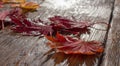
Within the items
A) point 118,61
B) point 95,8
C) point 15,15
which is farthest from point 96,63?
point 95,8

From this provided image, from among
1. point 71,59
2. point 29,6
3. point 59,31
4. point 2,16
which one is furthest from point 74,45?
point 29,6

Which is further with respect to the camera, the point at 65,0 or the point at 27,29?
A: the point at 65,0

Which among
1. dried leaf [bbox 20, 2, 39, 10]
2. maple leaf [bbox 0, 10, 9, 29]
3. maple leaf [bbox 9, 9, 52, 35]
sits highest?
dried leaf [bbox 20, 2, 39, 10]

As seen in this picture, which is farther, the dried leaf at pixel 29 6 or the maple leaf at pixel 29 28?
the dried leaf at pixel 29 6

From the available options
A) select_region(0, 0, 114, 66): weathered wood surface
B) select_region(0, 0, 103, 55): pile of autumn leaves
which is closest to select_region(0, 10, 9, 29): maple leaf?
select_region(0, 0, 103, 55): pile of autumn leaves

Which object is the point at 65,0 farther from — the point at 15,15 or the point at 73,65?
the point at 73,65

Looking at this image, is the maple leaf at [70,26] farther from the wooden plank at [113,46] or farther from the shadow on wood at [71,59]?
the shadow on wood at [71,59]

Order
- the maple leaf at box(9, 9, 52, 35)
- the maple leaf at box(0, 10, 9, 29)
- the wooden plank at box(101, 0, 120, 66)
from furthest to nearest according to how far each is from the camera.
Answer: the maple leaf at box(0, 10, 9, 29)
the maple leaf at box(9, 9, 52, 35)
the wooden plank at box(101, 0, 120, 66)

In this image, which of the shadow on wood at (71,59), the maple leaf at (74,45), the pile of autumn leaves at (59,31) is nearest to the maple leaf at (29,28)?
the pile of autumn leaves at (59,31)

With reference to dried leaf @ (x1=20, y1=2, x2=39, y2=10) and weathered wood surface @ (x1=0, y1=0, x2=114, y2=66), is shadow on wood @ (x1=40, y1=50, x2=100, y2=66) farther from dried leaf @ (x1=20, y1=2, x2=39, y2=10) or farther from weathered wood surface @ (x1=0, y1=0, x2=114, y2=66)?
dried leaf @ (x1=20, y1=2, x2=39, y2=10)
